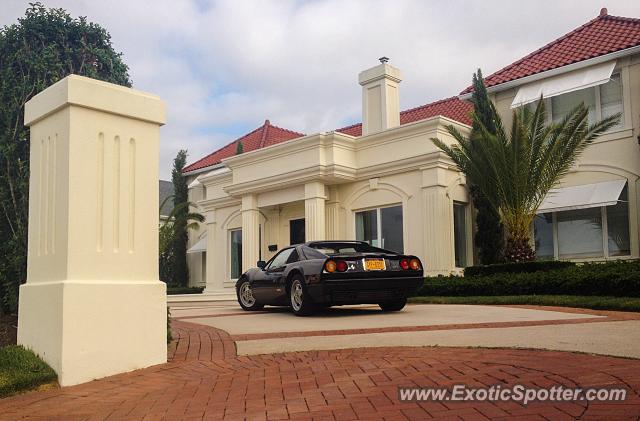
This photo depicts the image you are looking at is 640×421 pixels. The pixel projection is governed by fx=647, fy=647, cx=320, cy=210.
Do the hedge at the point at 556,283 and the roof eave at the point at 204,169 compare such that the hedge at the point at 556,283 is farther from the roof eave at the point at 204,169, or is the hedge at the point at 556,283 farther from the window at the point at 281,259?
the roof eave at the point at 204,169

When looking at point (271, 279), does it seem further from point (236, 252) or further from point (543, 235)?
point (236, 252)

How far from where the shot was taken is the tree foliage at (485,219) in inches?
723

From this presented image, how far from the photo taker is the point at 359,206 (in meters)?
19.8

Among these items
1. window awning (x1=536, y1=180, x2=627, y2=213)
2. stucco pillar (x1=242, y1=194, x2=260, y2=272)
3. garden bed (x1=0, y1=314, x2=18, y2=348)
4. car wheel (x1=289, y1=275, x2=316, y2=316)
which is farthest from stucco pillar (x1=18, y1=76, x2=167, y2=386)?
stucco pillar (x1=242, y1=194, x2=260, y2=272)

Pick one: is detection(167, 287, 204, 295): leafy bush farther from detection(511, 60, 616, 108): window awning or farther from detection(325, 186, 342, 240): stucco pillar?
detection(511, 60, 616, 108): window awning

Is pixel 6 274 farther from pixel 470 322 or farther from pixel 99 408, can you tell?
pixel 470 322

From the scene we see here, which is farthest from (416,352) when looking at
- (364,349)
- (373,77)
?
(373,77)

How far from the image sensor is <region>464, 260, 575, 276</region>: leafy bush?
14.1 m

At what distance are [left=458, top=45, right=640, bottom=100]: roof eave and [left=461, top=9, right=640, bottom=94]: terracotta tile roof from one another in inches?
4.0

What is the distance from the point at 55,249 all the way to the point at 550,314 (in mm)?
6930

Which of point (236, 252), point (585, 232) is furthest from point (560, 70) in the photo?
point (236, 252)

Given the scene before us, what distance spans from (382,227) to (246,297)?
26.1 ft

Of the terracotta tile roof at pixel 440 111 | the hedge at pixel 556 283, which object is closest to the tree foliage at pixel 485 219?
the hedge at pixel 556 283

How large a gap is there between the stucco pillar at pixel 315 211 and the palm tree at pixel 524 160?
511 centimetres
